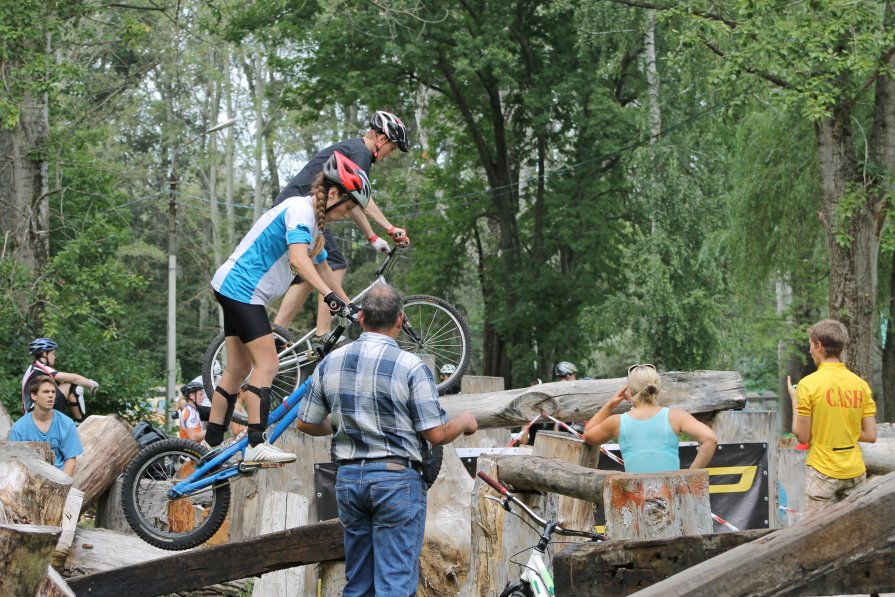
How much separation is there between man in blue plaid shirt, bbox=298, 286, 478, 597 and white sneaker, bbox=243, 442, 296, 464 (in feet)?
6.60

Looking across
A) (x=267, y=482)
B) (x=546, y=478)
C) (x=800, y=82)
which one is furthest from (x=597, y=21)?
(x=546, y=478)

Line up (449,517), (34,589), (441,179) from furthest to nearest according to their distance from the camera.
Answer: (441,179) → (449,517) → (34,589)

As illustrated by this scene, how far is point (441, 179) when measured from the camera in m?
29.8

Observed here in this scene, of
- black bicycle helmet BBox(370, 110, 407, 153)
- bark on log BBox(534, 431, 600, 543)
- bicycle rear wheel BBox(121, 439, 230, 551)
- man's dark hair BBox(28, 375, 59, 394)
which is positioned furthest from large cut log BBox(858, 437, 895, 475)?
man's dark hair BBox(28, 375, 59, 394)

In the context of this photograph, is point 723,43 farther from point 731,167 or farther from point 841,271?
point 731,167

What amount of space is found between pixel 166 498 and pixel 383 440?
3.22 meters

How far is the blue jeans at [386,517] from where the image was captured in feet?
16.2

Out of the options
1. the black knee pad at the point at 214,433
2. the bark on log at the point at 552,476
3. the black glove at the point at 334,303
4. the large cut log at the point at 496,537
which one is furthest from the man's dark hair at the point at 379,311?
the black knee pad at the point at 214,433

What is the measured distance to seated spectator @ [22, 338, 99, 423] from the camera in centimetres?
1111

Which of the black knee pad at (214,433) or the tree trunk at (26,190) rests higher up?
the tree trunk at (26,190)

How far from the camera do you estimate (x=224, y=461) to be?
7445 millimetres

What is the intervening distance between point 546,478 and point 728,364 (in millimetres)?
21285

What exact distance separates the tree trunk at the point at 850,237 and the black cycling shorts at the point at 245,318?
11.8 meters

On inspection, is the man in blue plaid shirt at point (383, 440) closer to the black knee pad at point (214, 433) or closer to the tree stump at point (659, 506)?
the tree stump at point (659, 506)
